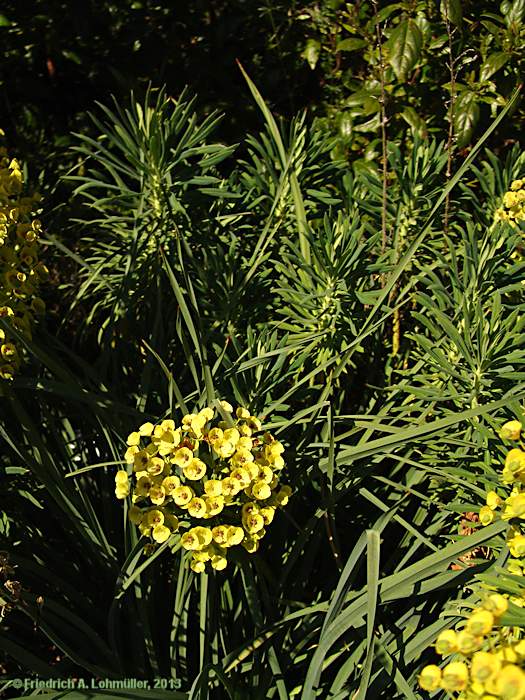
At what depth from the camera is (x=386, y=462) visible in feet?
6.30

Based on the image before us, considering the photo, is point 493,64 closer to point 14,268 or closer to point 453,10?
point 453,10

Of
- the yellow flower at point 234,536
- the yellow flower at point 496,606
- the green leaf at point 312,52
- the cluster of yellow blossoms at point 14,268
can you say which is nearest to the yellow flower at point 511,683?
the yellow flower at point 496,606

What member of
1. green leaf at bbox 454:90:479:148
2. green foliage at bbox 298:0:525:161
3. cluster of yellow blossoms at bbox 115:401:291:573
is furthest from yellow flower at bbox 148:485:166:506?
green leaf at bbox 454:90:479:148

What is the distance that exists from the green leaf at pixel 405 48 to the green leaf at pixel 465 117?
7.6 inches

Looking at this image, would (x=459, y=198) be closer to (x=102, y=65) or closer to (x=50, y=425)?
(x=50, y=425)

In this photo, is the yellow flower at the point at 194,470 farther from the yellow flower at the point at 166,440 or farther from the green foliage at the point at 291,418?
the green foliage at the point at 291,418

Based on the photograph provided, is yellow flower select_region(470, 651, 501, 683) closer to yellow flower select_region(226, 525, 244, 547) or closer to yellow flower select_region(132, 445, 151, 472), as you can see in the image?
yellow flower select_region(226, 525, 244, 547)

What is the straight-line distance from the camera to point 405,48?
2.21 metres

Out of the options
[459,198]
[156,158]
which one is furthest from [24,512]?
[459,198]

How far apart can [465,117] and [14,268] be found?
1.43m

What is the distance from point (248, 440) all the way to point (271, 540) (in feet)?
1.81

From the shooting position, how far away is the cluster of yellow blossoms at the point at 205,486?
1.29 meters

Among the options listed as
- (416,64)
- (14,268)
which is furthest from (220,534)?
(416,64)

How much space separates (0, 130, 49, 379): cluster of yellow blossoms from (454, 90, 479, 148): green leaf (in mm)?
1295
